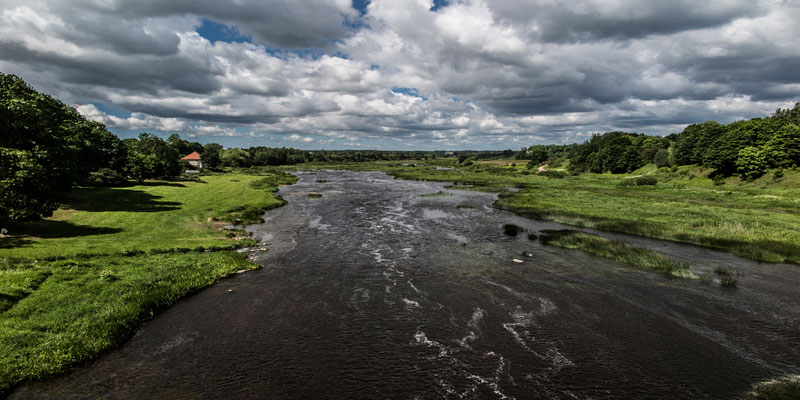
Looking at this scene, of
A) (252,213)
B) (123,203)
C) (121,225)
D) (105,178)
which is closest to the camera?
(121,225)

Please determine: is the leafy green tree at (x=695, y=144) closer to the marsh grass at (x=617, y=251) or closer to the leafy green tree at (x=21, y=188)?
the marsh grass at (x=617, y=251)

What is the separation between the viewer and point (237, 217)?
52.5m

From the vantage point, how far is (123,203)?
53.2 meters

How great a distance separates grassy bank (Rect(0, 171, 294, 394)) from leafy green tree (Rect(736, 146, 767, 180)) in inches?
4489

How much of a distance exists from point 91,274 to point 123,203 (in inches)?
1418

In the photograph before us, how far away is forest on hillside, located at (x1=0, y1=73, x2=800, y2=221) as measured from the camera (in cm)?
3228

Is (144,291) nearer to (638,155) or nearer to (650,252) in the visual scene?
(650,252)

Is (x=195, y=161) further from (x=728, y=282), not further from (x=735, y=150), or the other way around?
(x=735, y=150)

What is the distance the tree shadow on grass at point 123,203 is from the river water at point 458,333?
95.6ft

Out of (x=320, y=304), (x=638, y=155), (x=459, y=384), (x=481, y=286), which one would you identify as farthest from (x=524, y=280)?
(x=638, y=155)

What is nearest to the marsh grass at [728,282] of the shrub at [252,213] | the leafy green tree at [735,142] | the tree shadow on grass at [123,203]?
the shrub at [252,213]

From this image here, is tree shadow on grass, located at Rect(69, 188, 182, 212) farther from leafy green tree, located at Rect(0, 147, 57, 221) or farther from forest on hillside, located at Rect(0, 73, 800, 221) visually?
leafy green tree, located at Rect(0, 147, 57, 221)

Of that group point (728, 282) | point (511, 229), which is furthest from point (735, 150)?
point (728, 282)

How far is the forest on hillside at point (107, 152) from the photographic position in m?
32.3
